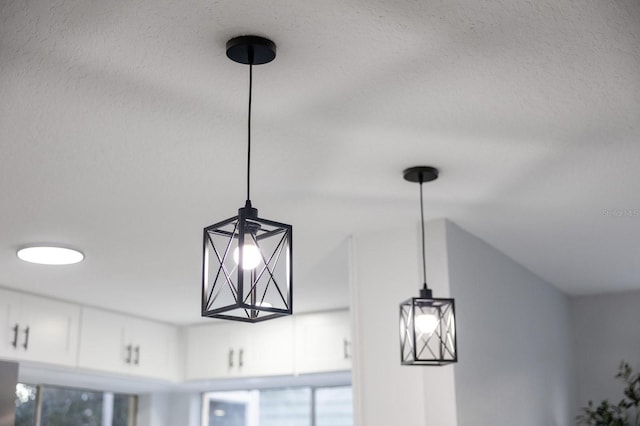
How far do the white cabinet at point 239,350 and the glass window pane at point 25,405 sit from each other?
3.35 ft

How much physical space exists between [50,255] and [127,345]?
1.58 m

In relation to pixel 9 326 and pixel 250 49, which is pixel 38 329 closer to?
→ pixel 9 326

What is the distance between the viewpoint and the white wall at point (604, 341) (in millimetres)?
5133

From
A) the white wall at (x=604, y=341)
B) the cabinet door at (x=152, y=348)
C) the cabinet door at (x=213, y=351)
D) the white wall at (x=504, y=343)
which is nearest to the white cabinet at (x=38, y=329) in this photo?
the cabinet door at (x=152, y=348)

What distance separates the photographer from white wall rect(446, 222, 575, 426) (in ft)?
11.7

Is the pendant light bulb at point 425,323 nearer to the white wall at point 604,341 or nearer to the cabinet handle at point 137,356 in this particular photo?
the white wall at point 604,341

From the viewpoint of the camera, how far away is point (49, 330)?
4.75 m

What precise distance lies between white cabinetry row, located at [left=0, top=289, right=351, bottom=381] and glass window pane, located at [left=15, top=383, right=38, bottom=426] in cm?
66

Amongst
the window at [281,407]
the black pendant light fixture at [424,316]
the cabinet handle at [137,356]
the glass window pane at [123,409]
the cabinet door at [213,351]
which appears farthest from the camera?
the glass window pane at [123,409]

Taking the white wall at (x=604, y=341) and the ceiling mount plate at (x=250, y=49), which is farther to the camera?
the white wall at (x=604, y=341)

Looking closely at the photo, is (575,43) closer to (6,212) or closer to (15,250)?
(6,212)

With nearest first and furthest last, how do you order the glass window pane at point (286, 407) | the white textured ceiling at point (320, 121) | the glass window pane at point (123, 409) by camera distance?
the white textured ceiling at point (320, 121)
the glass window pane at point (286, 407)
the glass window pane at point (123, 409)

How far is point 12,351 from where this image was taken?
4.50 metres

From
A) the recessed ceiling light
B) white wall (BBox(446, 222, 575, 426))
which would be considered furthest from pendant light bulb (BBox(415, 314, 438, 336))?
the recessed ceiling light
